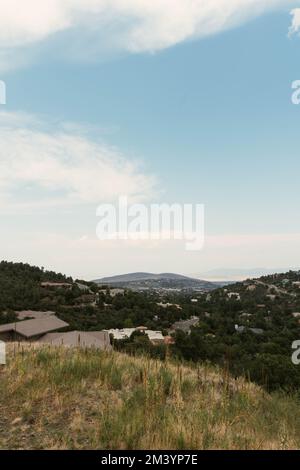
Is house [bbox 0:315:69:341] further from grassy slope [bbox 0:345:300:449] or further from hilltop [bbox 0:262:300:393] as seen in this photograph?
grassy slope [bbox 0:345:300:449]

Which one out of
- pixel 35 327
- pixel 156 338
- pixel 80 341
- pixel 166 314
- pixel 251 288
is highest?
pixel 80 341

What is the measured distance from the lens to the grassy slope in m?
4.38

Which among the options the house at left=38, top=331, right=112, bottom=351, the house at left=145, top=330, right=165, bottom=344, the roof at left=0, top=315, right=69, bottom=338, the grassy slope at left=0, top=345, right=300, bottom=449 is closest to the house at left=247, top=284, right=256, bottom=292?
the house at left=145, top=330, right=165, bottom=344

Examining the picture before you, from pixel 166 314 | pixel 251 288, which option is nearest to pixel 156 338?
pixel 166 314

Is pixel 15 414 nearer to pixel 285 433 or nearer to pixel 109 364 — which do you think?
pixel 109 364

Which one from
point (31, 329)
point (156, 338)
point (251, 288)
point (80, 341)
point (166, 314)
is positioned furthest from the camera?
point (251, 288)

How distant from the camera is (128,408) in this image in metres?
5.34

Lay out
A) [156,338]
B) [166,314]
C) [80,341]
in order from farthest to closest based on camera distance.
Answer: [166,314] < [156,338] < [80,341]

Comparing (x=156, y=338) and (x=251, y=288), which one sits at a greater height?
(x=156, y=338)

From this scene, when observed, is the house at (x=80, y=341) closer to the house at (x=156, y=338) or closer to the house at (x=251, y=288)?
the house at (x=156, y=338)

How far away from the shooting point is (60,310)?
71438mm

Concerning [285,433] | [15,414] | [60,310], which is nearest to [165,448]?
[285,433]

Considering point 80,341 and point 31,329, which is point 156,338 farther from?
point 80,341
